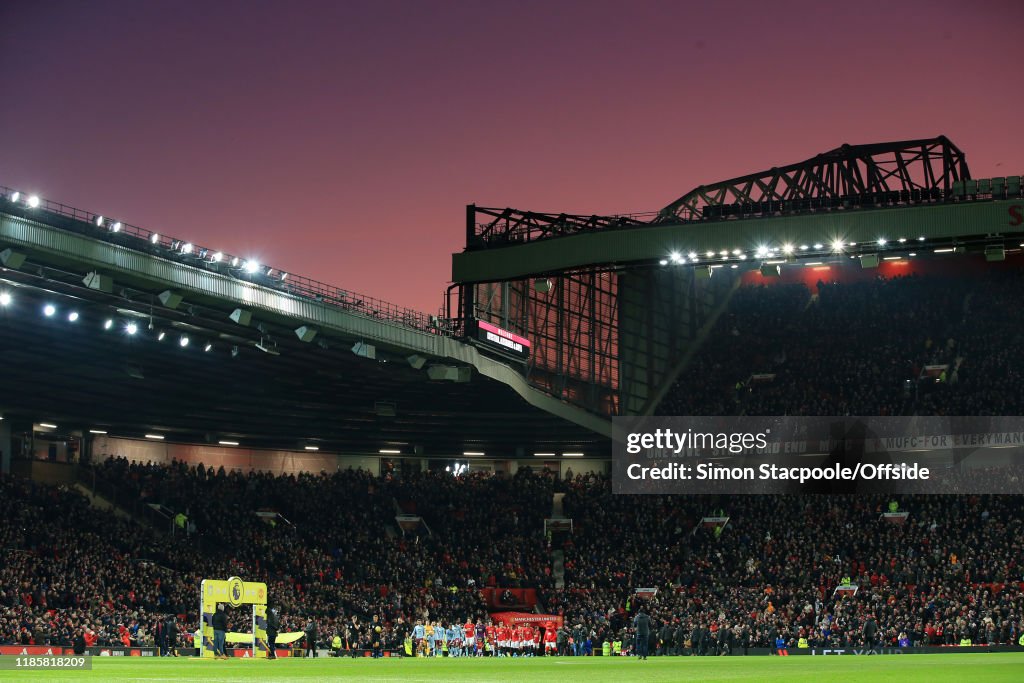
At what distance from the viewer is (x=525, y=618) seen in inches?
2259

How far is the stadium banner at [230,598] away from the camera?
3231 centimetres

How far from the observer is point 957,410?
62938 mm

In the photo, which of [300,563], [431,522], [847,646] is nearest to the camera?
[847,646]

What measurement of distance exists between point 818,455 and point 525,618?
17688 millimetres

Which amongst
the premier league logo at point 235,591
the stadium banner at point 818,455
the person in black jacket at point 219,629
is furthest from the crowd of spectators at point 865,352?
the person in black jacket at point 219,629

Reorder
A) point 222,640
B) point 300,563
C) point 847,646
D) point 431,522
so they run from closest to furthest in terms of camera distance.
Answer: point 222,640, point 847,646, point 300,563, point 431,522

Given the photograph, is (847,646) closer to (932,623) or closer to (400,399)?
(932,623)

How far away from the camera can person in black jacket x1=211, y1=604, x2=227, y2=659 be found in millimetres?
31969

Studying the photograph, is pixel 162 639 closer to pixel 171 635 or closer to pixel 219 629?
pixel 171 635

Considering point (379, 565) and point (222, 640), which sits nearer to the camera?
point (222, 640)

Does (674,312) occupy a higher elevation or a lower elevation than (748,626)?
higher

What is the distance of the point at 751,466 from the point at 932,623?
56.3 feet

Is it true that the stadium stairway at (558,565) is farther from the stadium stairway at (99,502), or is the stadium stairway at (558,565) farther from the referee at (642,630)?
the referee at (642,630)

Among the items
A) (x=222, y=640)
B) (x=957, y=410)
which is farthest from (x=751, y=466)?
(x=222, y=640)
